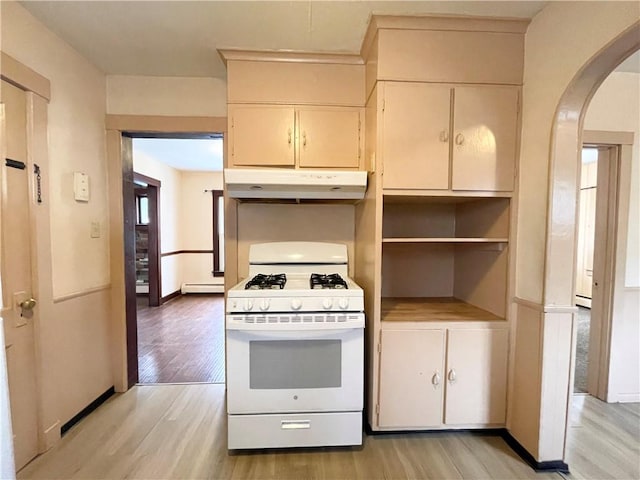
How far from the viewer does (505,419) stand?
6.16 feet

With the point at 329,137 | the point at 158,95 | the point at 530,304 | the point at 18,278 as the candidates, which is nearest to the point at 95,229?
the point at 18,278

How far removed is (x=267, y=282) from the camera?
1.94m

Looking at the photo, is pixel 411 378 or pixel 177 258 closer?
pixel 411 378

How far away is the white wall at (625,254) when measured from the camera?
2.25 meters

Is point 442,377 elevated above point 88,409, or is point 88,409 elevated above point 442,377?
point 442,377

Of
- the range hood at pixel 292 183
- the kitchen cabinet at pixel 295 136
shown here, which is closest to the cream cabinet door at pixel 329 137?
the kitchen cabinet at pixel 295 136

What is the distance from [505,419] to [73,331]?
9.00ft

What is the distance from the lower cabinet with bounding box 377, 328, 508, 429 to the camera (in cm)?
183

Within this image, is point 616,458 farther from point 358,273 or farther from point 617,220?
point 358,273

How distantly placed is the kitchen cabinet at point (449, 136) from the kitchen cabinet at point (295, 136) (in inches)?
16.0

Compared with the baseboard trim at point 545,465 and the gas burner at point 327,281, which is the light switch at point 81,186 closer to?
the gas burner at point 327,281

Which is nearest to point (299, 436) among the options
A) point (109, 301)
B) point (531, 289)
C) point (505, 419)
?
point (505, 419)

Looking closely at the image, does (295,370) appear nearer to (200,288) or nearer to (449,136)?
(449,136)

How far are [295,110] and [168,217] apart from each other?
4.25 metres
